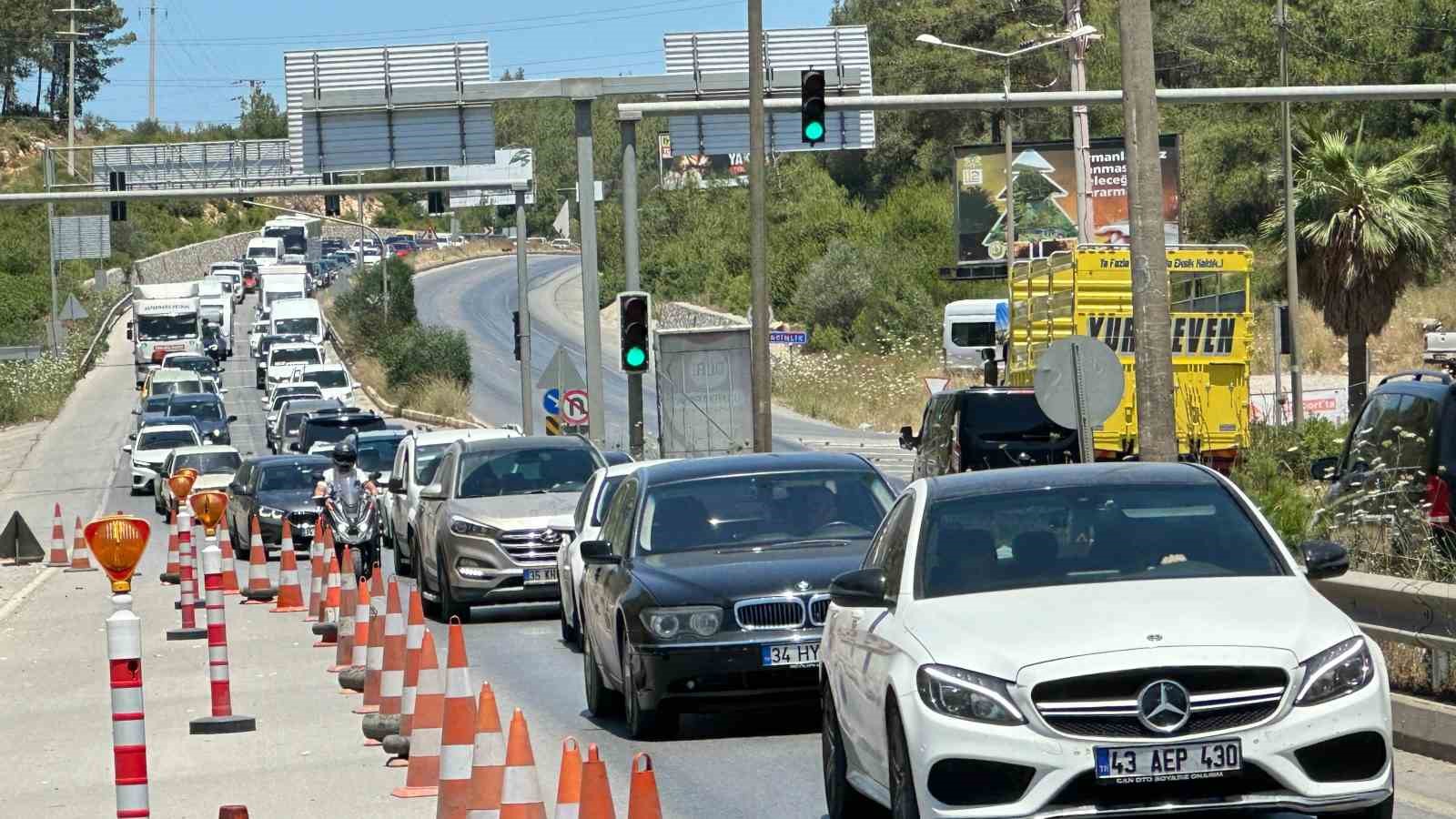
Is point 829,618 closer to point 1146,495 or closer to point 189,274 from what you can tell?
point 1146,495

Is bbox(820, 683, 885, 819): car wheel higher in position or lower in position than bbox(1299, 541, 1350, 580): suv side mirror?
lower

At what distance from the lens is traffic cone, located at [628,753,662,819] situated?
254 inches

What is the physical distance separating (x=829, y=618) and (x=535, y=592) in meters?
11.1

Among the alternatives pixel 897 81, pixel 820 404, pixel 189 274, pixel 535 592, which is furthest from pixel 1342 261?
pixel 189 274

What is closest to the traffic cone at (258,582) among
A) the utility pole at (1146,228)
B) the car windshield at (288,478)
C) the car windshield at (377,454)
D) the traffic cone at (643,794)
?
the car windshield at (288,478)

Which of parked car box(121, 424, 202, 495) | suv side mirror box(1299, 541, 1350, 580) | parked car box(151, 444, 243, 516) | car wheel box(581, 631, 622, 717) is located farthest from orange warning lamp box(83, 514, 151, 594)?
parked car box(121, 424, 202, 495)

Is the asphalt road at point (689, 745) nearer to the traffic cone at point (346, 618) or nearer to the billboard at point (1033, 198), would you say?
the traffic cone at point (346, 618)

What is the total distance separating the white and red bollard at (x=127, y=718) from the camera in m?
8.34

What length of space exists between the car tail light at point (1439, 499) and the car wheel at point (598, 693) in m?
5.04

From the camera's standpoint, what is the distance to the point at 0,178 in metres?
141

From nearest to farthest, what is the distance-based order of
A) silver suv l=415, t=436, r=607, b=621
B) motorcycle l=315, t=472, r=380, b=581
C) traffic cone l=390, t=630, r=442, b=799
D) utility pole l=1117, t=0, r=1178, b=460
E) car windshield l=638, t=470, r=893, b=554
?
traffic cone l=390, t=630, r=442, b=799 → car windshield l=638, t=470, r=893, b=554 → utility pole l=1117, t=0, r=1178, b=460 → silver suv l=415, t=436, r=607, b=621 → motorcycle l=315, t=472, r=380, b=581

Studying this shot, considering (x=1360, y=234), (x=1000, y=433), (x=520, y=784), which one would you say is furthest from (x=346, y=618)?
(x=1360, y=234)

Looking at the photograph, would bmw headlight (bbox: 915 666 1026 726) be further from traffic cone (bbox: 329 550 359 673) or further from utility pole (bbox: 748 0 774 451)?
utility pole (bbox: 748 0 774 451)

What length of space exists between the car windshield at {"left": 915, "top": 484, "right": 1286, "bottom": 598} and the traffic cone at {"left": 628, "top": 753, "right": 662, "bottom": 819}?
5.97 feet
